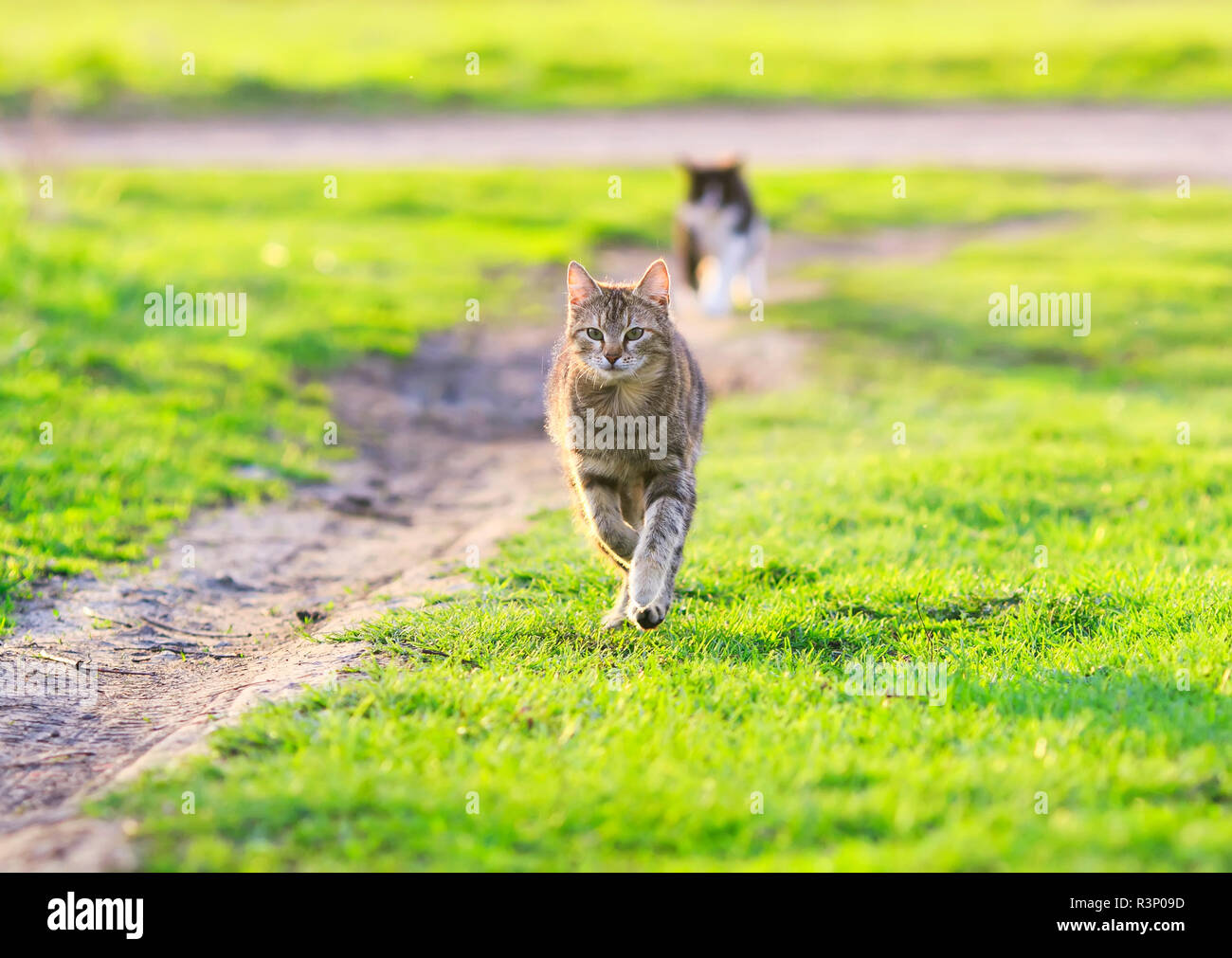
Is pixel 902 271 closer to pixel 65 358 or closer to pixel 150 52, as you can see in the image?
pixel 65 358

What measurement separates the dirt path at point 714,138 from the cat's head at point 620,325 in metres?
14.8

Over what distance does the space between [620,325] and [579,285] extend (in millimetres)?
350

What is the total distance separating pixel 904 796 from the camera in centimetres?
366

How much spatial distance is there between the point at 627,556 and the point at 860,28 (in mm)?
28924

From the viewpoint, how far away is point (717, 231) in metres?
12.5

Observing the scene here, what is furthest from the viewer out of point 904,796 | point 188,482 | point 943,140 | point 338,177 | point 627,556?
point 943,140

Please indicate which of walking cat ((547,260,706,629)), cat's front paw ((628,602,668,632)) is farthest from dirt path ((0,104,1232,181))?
cat's front paw ((628,602,668,632))

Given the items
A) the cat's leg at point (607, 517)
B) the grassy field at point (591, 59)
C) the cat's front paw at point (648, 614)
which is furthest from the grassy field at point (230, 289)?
the grassy field at point (591, 59)

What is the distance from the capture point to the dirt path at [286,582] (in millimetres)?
4297

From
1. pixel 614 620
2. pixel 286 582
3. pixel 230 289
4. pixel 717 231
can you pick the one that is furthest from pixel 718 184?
pixel 614 620

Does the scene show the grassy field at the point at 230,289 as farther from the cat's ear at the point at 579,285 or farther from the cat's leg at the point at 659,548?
the cat's leg at the point at 659,548

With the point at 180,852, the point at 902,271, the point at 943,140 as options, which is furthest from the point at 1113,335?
the point at 943,140

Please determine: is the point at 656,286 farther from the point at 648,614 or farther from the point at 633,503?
the point at 648,614

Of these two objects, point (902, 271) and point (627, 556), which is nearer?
point (627, 556)
